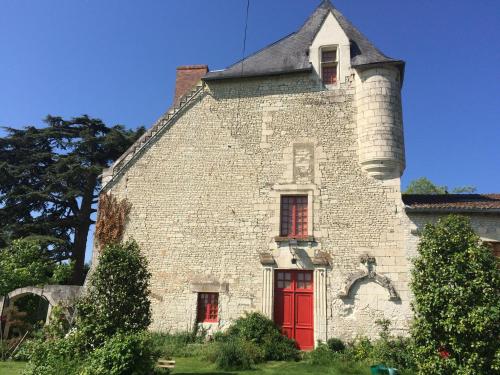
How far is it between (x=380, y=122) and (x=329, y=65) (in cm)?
268

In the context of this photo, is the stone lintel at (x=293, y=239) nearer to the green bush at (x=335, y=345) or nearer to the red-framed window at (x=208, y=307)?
the red-framed window at (x=208, y=307)

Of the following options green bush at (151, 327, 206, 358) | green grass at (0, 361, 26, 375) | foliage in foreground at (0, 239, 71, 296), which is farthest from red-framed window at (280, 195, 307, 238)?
foliage in foreground at (0, 239, 71, 296)

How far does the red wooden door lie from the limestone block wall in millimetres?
295

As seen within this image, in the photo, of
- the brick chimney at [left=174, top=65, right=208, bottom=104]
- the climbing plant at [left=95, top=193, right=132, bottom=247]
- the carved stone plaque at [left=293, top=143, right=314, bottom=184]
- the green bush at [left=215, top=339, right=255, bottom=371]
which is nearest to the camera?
the green bush at [left=215, top=339, right=255, bottom=371]

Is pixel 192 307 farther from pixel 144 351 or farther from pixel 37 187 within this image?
pixel 37 187

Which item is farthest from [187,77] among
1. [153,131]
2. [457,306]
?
[457,306]

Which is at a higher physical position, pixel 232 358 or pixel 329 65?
pixel 329 65

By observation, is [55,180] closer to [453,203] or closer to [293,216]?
[293,216]

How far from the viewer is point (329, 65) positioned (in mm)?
12328

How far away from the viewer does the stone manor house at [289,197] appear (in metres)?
10.3

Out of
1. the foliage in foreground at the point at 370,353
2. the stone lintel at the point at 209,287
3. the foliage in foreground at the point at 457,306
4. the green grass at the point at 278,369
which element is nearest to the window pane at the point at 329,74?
the foliage in foreground at the point at 457,306

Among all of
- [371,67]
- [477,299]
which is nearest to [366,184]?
[371,67]

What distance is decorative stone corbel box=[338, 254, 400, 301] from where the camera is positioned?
33.0ft

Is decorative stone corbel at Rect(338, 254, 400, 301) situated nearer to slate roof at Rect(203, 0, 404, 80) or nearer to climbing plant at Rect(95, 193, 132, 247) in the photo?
slate roof at Rect(203, 0, 404, 80)
